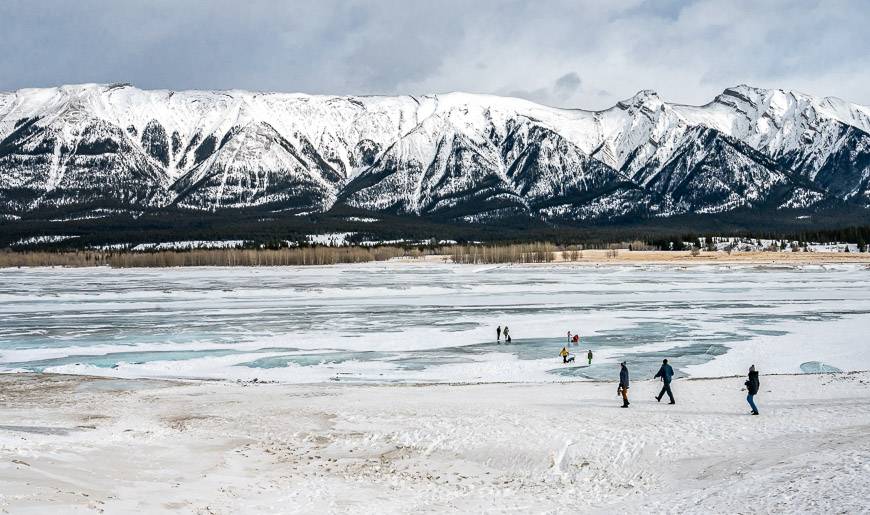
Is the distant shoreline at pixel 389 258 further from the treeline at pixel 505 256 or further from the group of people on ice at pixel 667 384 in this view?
the group of people on ice at pixel 667 384

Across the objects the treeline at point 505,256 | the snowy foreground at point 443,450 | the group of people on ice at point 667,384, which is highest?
the treeline at point 505,256

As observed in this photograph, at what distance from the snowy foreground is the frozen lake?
5.98 metres

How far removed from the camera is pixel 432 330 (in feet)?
166

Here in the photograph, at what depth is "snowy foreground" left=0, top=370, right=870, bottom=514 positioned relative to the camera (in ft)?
56.2

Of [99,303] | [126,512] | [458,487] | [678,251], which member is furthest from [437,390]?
[678,251]

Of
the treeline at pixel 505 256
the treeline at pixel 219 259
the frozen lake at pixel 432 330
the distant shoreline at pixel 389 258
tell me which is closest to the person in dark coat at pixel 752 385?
the frozen lake at pixel 432 330

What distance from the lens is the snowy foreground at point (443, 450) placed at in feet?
56.2

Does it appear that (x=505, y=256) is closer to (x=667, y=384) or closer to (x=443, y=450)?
(x=667, y=384)

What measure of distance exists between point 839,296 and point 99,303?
72662 millimetres

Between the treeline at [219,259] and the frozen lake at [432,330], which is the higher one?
the treeline at [219,259]

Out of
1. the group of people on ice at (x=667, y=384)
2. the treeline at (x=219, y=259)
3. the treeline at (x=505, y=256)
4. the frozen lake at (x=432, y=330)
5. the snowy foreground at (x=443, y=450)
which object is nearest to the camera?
the snowy foreground at (x=443, y=450)

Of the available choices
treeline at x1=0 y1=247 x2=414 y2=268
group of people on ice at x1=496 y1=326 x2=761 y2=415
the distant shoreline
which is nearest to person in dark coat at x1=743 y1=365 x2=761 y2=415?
group of people on ice at x1=496 y1=326 x2=761 y2=415

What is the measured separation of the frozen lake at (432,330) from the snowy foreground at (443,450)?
5.98 metres

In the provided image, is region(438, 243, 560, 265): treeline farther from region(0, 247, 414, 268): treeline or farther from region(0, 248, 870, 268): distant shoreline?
region(0, 247, 414, 268): treeline
